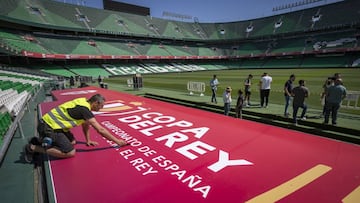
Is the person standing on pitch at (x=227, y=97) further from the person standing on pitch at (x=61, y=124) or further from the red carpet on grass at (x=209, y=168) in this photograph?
the person standing on pitch at (x=61, y=124)

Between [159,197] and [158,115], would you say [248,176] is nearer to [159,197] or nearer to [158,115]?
[159,197]

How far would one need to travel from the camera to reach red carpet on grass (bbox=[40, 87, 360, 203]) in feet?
8.61

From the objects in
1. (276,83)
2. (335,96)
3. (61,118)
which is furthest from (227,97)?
(276,83)

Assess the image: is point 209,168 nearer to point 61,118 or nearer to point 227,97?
point 61,118

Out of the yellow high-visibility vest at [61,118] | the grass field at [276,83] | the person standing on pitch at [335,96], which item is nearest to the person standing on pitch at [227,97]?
the person standing on pitch at [335,96]

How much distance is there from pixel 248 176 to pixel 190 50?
62.2 metres

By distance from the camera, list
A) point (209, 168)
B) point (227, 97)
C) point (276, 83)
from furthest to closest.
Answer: point (276, 83) < point (227, 97) < point (209, 168)

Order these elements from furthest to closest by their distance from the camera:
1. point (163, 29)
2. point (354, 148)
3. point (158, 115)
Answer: point (163, 29) → point (158, 115) → point (354, 148)

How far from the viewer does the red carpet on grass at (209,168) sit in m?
2.62

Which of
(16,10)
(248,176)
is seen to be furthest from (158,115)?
(16,10)

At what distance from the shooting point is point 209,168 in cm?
328

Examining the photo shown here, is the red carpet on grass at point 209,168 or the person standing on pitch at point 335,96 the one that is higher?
the person standing on pitch at point 335,96

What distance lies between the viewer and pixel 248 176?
120 inches

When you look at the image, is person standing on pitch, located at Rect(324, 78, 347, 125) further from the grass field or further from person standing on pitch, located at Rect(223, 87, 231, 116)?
person standing on pitch, located at Rect(223, 87, 231, 116)
